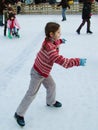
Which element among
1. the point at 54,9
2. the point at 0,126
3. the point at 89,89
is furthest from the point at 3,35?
the point at 54,9

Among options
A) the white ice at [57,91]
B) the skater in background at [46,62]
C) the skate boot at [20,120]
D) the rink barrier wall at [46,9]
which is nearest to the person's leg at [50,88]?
the skater in background at [46,62]

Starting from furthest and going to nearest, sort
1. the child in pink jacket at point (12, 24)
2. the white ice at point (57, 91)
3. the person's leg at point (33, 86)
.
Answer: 1. the child in pink jacket at point (12, 24)
2. the white ice at point (57, 91)
3. the person's leg at point (33, 86)

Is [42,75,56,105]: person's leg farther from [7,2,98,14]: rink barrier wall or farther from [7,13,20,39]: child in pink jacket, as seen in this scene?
[7,2,98,14]: rink barrier wall

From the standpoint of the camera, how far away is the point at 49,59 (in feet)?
11.7

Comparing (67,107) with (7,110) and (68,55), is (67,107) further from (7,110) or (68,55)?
(68,55)

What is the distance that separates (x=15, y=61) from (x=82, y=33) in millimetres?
4738

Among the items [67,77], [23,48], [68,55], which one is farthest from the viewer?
[23,48]

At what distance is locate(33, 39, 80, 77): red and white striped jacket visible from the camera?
11.4 feet

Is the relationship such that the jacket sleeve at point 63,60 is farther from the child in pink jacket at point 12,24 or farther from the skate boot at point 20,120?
the child in pink jacket at point 12,24

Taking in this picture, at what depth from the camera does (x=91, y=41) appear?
9781 millimetres

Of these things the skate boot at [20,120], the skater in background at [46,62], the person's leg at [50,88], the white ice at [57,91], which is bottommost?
the white ice at [57,91]

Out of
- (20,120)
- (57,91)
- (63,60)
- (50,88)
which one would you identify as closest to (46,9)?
(57,91)

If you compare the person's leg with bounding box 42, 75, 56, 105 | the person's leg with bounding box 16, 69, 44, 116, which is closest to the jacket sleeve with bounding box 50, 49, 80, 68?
the person's leg with bounding box 16, 69, 44, 116

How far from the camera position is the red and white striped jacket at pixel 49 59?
346 centimetres
